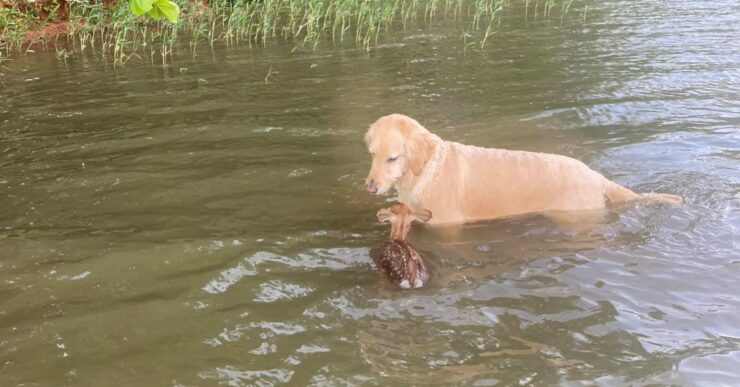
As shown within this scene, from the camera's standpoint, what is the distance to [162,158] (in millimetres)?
8656

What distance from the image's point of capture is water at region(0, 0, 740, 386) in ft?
14.1

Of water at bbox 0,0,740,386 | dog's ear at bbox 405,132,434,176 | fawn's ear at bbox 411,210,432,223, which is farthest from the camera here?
dog's ear at bbox 405,132,434,176

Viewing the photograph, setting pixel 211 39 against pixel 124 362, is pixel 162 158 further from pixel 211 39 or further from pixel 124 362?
pixel 211 39

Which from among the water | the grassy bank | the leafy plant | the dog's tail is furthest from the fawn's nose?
the grassy bank

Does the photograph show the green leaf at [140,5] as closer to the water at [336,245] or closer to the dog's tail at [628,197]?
the water at [336,245]

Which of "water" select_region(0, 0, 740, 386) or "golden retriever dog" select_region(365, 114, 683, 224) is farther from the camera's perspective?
"golden retriever dog" select_region(365, 114, 683, 224)

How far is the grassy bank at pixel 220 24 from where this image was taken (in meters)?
16.9

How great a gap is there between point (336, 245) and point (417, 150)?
3.95 ft

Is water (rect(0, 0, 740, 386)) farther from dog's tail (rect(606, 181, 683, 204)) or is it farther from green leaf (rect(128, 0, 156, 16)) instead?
green leaf (rect(128, 0, 156, 16))

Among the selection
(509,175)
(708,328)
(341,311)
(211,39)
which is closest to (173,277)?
(341,311)

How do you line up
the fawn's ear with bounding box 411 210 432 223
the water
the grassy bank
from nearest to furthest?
the water < the fawn's ear with bounding box 411 210 432 223 < the grassy bank

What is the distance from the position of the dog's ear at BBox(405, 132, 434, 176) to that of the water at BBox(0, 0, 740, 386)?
0.72 m

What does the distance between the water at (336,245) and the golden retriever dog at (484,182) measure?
0.62 ft

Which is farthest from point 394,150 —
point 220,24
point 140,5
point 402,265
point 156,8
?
point 220,24
